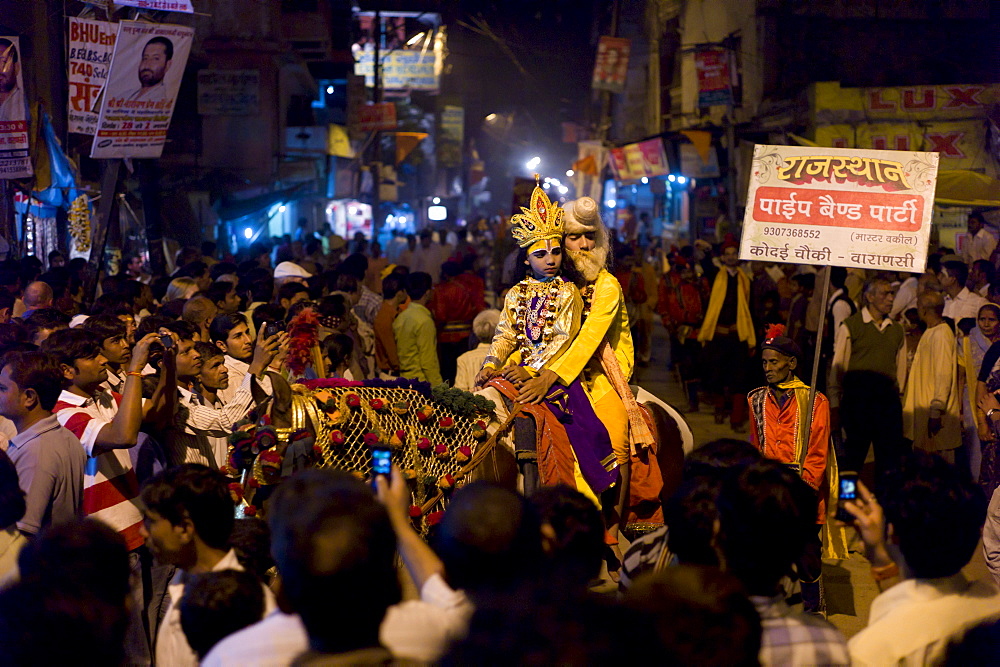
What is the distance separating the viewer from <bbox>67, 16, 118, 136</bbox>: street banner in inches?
454

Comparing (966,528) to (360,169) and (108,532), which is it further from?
(360,169)

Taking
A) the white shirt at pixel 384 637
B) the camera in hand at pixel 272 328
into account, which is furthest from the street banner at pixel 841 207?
the white shirt at pixel 384 637

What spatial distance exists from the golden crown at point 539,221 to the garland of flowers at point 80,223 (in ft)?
29.6

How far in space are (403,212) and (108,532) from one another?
4726 centimetres

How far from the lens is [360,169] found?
36031 mm

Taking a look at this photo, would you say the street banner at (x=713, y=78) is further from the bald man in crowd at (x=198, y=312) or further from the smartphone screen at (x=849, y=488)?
the smartphone screen at (x=849, y=488)

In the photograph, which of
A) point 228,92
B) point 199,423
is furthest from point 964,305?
point 228,92

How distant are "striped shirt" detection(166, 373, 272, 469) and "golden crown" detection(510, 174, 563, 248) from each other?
193 cm

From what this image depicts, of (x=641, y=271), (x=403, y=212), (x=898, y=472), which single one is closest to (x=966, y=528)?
(x=898, y=472)

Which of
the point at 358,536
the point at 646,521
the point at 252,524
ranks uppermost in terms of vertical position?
the point at 358,536

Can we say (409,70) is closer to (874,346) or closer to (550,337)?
(874,346)

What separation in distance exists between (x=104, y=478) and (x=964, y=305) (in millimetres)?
8851

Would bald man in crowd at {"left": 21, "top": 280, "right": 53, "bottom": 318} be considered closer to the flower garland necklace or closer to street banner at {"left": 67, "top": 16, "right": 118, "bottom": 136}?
street banner at {"left": 67, "top": 16, "right": 118, "bottom": 136}

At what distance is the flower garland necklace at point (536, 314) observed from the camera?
20.8 ft
